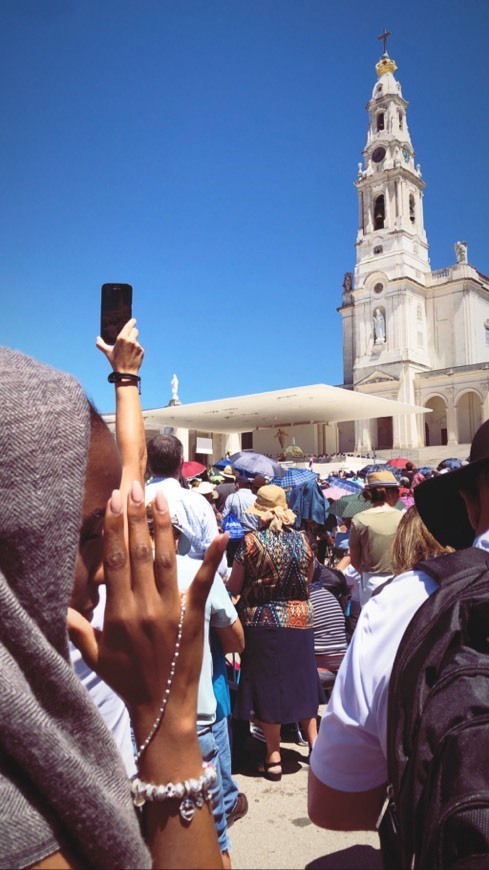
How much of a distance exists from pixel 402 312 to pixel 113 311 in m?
41.7

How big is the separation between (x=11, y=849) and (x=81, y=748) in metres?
0.15

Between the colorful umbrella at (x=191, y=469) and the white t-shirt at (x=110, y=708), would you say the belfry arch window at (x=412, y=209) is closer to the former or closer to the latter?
the colorful umbrella at (x=191, y=469)

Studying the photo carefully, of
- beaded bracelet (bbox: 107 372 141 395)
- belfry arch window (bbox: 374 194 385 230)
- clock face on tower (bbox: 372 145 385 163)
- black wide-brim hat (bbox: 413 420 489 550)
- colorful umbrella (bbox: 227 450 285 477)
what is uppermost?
clock face on tower (bbox: 372 145 385 163)

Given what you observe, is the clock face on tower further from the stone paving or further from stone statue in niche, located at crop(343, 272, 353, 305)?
the stone paving

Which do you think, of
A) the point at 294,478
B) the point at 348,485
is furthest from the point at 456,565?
the point at 348,485

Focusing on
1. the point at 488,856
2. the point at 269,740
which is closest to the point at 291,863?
the point at 269,740

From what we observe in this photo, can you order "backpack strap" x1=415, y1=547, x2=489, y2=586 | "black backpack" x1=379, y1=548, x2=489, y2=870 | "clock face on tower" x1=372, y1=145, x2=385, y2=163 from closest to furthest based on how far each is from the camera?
"black backpack" x1=379, y1=548, x2=489, y2=870 < "backpack strap" x1=415, y1=547, x2=489, y2=586 < "clock face on tower" x1=372, y1=145, x2=385, y2=163

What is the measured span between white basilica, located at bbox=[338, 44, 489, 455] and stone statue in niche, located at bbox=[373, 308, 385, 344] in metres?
0.07

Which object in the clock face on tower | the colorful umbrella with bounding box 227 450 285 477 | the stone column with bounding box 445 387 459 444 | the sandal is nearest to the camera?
the sandal

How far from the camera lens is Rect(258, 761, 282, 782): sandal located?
395 centimetres

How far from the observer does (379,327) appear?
42.4 meters

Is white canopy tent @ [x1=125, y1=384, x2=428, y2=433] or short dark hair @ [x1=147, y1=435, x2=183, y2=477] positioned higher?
white canopy tent @ [x1=125, y1=384, x2=428, y2=433]

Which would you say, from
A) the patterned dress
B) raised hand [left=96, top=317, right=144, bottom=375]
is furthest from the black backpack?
the patterned dress

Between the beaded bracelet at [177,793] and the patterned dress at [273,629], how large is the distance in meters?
2.99
